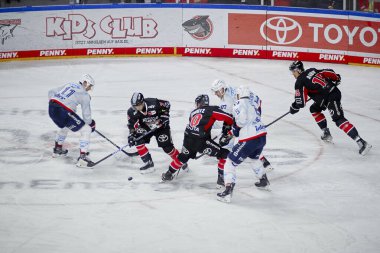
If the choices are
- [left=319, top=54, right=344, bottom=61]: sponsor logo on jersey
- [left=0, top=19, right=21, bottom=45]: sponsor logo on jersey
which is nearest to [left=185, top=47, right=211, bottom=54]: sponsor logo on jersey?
[left=319, top=54, right=344, bottom=61]: sponsor logo on jersey

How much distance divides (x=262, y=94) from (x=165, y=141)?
608 centimetres

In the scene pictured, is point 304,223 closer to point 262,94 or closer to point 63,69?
point 262,94

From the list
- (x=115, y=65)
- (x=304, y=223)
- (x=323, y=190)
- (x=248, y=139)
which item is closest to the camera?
(x=304, y=223)

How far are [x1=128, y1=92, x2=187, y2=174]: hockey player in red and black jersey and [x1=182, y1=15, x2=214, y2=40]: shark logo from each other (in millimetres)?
10029

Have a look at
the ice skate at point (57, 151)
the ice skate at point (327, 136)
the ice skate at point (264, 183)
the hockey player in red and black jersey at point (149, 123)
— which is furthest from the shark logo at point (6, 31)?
the ice skate at point (264, 183)

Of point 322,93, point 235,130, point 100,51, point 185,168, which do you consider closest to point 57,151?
point 185,168

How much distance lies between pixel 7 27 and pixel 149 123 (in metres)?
10.8

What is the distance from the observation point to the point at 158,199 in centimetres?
926

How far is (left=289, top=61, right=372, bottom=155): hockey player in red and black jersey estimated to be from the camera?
1138 cm

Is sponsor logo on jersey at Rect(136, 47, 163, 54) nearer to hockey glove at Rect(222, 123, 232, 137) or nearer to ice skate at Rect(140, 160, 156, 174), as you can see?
ice skate at Rect(140, 160, 156, 174)

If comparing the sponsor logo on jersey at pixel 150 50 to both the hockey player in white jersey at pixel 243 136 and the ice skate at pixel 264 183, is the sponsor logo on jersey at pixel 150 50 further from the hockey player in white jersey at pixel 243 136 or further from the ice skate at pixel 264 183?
the hockey player in white jersey at pixel 243 136

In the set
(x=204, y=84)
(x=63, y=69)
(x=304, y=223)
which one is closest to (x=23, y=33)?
(x=63, y=69)

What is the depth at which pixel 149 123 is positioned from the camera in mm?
10188

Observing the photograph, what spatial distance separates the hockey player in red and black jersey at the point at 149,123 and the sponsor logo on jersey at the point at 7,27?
414 inches
